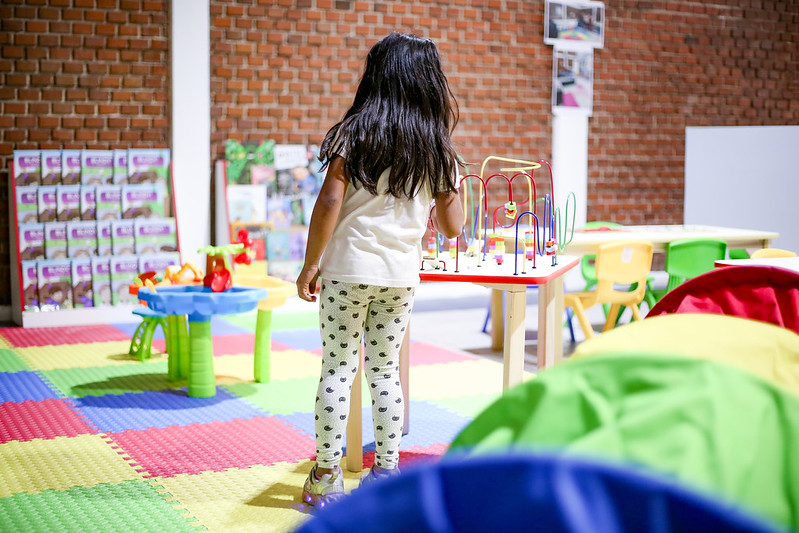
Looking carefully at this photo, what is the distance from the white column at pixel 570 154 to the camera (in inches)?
311

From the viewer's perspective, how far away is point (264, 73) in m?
6.82

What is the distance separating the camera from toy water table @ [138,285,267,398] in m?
3.88

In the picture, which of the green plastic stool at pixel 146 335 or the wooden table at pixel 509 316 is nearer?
the wooden table at pixel 509 316

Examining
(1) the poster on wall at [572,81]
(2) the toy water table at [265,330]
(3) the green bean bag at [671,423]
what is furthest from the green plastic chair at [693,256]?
(3) the green bean bag at [671,423]

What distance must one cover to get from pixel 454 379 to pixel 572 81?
166 inches

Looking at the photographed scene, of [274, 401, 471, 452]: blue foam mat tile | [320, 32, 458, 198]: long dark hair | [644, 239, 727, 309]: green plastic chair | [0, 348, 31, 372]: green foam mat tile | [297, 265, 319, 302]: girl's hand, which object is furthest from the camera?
[644, 239, 727, 309]: green plastic chair

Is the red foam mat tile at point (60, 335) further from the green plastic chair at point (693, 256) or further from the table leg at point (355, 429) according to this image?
the green plastic chair at point (693, 256)

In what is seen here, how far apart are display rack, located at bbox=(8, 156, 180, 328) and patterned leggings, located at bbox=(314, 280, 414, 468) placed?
377 cm

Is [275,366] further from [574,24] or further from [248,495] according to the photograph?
[574,24]

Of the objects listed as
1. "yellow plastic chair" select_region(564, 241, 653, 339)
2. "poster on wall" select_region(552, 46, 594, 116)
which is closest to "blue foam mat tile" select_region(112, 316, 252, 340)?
"yellow plastic chair" select_region(564, 241, 653, 339)

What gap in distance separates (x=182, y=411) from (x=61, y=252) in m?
2.66

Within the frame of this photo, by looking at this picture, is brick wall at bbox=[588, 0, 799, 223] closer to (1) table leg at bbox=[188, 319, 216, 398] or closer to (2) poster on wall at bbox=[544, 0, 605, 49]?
(2) poster on wall at bbox=[544, 0, 605, 49]

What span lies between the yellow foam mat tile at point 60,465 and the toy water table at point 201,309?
2.04 ft

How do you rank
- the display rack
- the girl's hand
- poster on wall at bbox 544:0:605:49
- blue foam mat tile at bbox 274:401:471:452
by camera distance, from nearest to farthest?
the girl's hand
blue foam mat tile at bbox 274:401:471:452
the display rack
poster on wall at bbox 544:0:605:49
